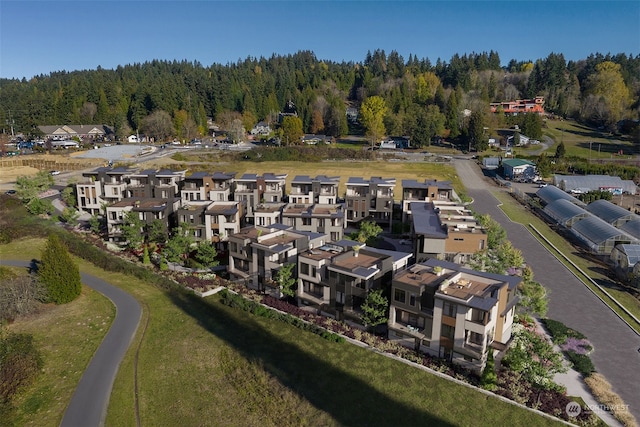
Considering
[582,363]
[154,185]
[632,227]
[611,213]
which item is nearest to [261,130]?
[154,185]

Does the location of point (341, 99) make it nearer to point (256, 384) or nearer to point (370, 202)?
point (370, 202)

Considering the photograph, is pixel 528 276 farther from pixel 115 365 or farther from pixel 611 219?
pixel 115 365

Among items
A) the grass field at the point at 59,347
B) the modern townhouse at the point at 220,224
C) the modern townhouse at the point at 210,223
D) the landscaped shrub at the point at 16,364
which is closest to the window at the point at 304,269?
the grass field at the point at 59,347

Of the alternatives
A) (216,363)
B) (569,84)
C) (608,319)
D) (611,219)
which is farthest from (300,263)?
(569,84)

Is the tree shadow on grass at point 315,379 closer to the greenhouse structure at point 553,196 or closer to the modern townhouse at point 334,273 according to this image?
the modern townhouse at point 334,273

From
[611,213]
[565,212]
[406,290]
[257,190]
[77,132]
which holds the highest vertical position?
[77,132]
